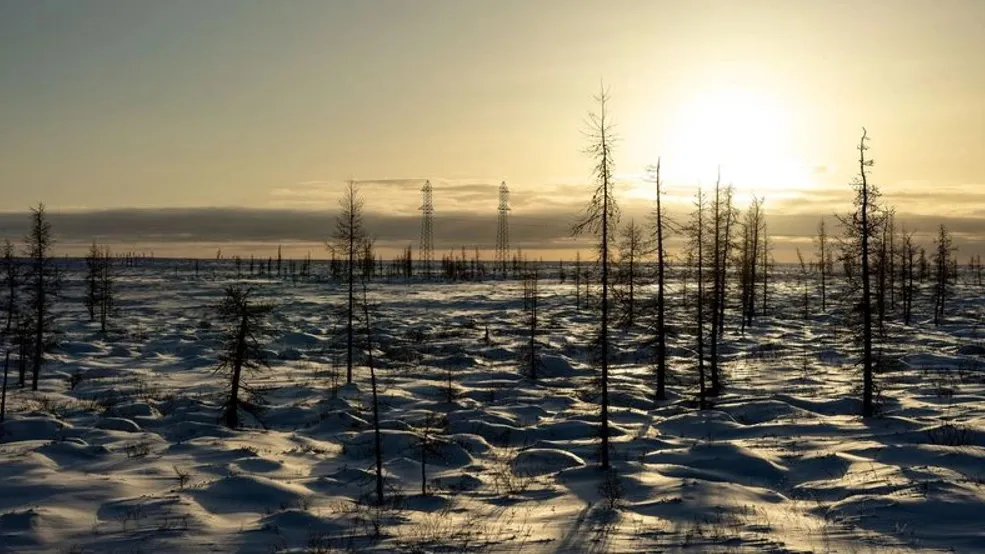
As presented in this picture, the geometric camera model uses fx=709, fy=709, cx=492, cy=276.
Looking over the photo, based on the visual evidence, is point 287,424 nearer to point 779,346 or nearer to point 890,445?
point 890,445

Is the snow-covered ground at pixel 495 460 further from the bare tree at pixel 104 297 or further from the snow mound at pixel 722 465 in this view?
the bare tree at pixel 104 297

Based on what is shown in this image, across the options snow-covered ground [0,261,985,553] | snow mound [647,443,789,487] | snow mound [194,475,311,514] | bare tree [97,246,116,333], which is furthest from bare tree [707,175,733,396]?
bare tree [97,246,116,333]

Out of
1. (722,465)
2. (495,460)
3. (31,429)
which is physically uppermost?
(31,429)

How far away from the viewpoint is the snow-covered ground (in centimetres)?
1077

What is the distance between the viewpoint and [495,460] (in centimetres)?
1686

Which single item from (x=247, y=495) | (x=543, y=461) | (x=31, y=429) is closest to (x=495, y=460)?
(x=543, y=461)

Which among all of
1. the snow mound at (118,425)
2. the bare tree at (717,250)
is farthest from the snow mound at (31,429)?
the bare tree at (717,250)

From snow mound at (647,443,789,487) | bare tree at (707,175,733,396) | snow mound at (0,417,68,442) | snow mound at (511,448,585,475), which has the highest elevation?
bare tree at (707,175,733,396)

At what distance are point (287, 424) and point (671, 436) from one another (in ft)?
36.8

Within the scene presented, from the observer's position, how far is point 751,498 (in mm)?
12875

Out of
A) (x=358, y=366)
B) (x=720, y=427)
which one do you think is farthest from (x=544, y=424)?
(x=358, y=366)

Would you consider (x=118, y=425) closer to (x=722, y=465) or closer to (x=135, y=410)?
(x=135, y=410)

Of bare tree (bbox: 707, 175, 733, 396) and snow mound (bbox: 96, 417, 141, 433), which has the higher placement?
bare tree (bbox: 707, 175, 733, 396)

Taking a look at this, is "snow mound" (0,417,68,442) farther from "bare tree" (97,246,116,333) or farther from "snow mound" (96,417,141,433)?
"bare tree" (97,246,116,333)
